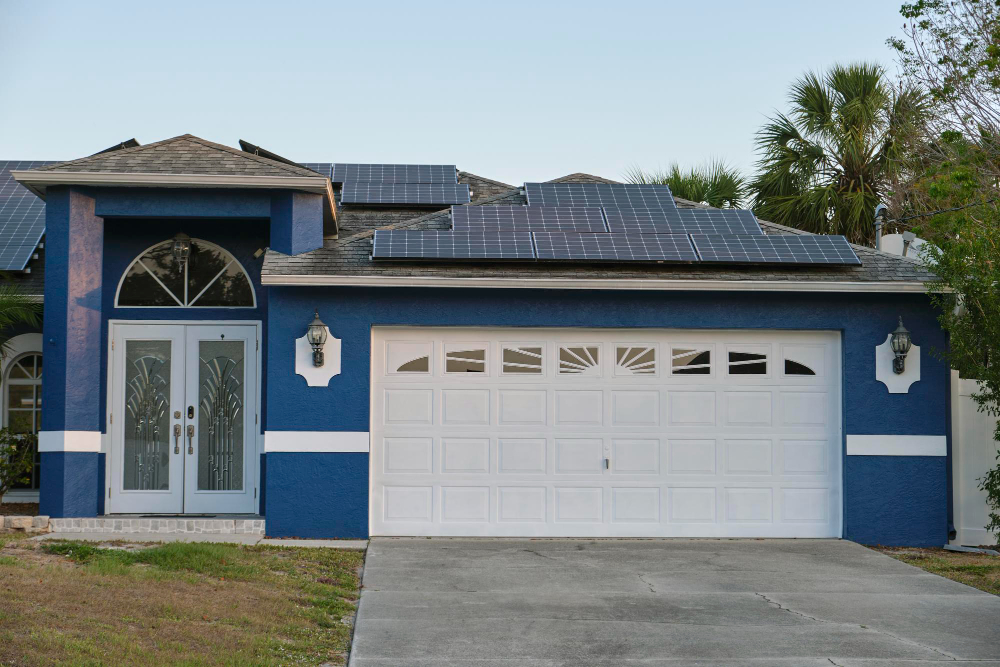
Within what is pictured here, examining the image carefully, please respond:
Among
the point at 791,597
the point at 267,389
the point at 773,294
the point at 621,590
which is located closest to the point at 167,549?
the point at 267,389

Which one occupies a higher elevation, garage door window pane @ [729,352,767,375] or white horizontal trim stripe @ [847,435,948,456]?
garage door window pane @ [729,352,767,375]

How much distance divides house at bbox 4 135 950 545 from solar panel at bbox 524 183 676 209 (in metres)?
1.31

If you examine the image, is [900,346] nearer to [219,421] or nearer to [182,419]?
[219,421]

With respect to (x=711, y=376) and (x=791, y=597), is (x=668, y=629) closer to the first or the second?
(x=791, y=597)

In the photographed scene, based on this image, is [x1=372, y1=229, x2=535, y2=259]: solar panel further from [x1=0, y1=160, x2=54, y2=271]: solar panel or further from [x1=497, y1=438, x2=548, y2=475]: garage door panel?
[x1=0, y1=160, x2=54, y2=271]: solar panel

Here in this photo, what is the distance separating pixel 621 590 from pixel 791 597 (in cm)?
141

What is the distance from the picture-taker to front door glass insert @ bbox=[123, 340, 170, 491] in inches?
457

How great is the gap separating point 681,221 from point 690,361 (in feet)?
6.22

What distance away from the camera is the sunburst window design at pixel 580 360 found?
1131 cm

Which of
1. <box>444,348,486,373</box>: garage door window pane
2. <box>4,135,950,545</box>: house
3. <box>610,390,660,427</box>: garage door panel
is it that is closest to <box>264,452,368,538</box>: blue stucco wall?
<box>4,135,950,545</box>: house

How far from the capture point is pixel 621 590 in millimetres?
8477

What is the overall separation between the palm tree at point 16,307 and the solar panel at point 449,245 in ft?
13.5

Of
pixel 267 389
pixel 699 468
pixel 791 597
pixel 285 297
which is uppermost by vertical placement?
pixel 285 297

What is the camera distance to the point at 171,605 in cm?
693
